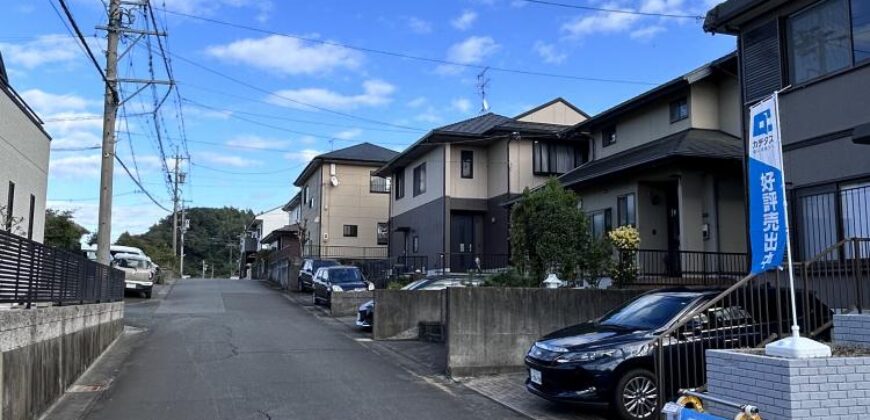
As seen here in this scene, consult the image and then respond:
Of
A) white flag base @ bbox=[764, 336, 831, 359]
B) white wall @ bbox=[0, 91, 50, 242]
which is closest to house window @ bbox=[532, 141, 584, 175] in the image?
white wall @ bbox=[0, 91, 50, 242]

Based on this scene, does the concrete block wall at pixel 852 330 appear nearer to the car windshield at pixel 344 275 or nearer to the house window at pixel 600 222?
the house window at pixel 600 222

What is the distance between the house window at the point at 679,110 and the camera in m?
18.9

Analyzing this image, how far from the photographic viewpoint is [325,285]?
83.0 ft

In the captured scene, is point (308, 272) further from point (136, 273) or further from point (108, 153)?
point (108, 153)

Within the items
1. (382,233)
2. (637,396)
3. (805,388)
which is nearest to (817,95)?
(637,396)

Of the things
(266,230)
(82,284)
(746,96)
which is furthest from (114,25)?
(266,230)

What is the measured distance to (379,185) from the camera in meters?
43.9

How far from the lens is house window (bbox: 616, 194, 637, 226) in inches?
755

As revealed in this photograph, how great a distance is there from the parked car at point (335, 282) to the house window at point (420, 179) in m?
6.45

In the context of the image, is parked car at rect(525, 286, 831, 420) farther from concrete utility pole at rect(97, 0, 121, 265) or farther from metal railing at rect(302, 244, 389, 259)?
metal railing at rect(302, 244, 389, 259)

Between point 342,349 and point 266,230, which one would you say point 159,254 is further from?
point 342,349

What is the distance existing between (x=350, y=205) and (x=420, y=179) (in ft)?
40.0

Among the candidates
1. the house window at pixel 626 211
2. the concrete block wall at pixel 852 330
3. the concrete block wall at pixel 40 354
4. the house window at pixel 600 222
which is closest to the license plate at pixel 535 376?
the concrete block wall at pixel 852 330

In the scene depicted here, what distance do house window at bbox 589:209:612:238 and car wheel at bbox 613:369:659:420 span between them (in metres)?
12.0
